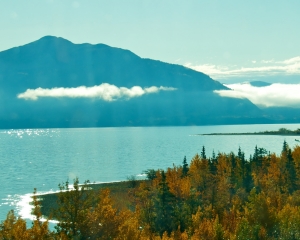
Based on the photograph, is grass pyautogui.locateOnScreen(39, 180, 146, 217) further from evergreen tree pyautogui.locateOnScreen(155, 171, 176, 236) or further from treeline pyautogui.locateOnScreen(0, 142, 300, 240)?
evergreen tree pyautogui.locateOnScreen(155, 171, 176, 236)

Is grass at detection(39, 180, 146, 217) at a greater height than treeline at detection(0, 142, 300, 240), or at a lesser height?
lesser

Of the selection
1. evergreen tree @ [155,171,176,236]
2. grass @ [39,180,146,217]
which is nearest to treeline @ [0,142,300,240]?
evergreen tree @ [155,171,176,236]

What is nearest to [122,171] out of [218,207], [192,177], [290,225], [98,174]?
[98,174]

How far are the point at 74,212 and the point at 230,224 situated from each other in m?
26.4

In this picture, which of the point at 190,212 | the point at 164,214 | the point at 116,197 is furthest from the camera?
the point at 116,197

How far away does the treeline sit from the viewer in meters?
39.2

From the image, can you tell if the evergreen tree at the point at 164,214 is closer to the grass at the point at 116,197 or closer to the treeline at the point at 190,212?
the treeline at the point at 190,212

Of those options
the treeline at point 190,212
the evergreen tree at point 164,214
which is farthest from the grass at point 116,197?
the evergreen tree at point 164,214

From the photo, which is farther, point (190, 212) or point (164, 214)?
point (190, 212)

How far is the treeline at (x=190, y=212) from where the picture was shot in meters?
39.2

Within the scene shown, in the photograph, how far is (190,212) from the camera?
66125mm

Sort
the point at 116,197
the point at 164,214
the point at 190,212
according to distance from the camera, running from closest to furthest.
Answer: the point at 164,214 → the point at 190,212 → the point at 116,197

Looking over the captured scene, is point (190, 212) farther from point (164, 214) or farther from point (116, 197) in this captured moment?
point (116, 197)

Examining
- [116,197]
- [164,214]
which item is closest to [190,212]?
[164,214]
